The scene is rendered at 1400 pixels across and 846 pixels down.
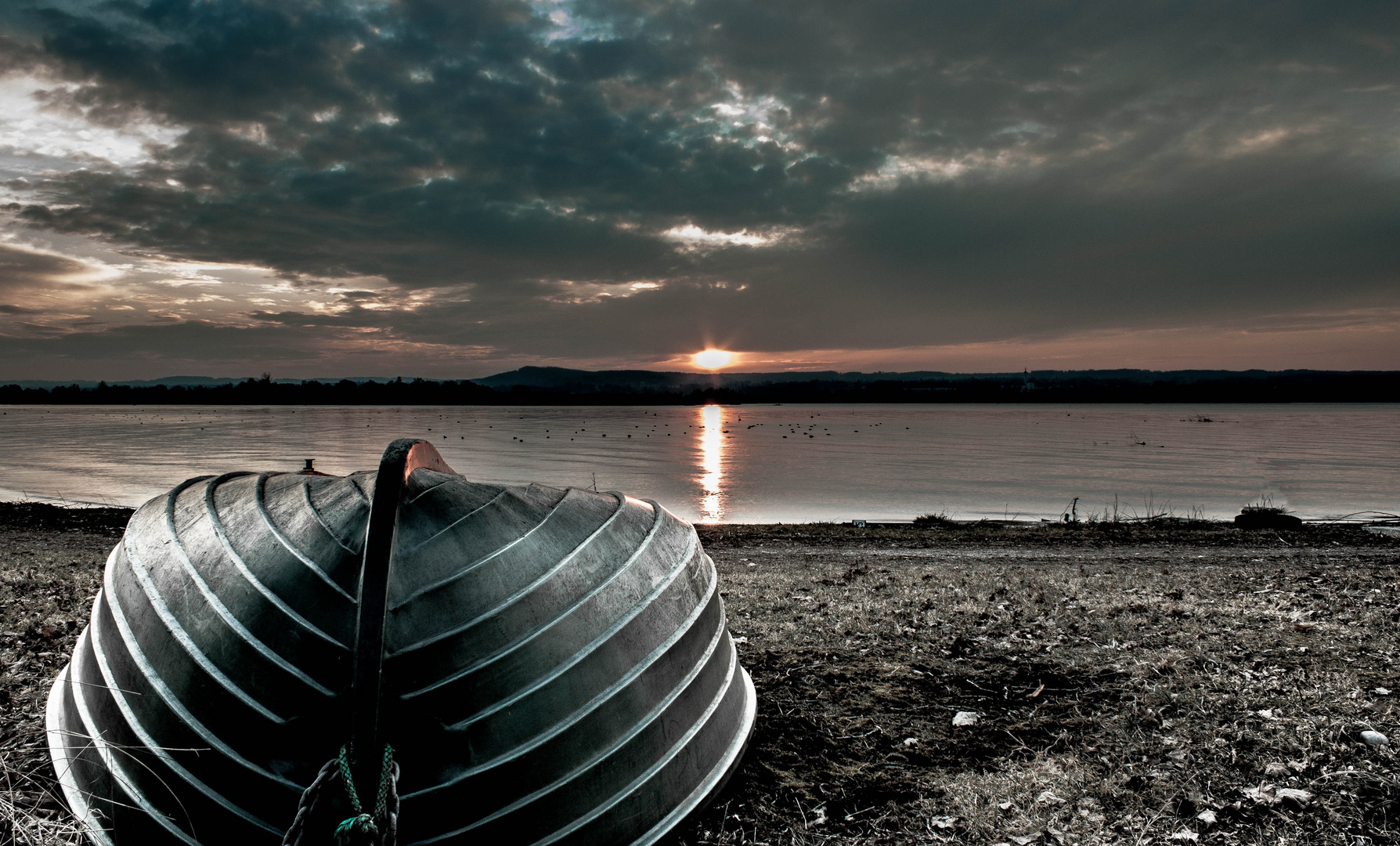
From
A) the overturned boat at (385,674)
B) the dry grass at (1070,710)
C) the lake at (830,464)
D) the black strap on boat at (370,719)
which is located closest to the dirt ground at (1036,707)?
the dry grass at (1070,710)

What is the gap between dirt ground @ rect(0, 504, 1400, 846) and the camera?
328cm

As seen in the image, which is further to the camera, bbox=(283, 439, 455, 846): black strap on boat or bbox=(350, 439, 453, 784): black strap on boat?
bbox=(350, 439, 453, 784): black strap on boat

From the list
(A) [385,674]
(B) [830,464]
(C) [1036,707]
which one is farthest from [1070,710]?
(B) [830,464]

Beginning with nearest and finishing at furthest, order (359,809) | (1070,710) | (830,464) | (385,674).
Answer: (359,809) → (385,674) → (1070,710) → (830,464)

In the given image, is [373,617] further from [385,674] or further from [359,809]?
[359,809]

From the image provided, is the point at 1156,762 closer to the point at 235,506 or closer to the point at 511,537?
the point at 511,537

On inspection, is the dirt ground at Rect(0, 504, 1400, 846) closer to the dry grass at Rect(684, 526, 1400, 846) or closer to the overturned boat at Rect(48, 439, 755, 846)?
the dry grass at Rect(684, 526, 1400, 846)

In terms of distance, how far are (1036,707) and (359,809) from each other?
3.95m

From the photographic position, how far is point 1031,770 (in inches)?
148

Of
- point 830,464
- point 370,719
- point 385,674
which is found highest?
point 385,674

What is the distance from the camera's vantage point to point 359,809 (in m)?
2.14

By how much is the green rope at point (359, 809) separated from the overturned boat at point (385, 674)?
0.02 metres

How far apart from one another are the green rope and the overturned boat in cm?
2

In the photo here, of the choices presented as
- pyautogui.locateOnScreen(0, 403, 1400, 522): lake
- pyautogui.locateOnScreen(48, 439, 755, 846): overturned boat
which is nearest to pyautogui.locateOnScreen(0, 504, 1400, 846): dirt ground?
pyautogui.locateOnScreen(48, 439, 755, 846): overturned boat
